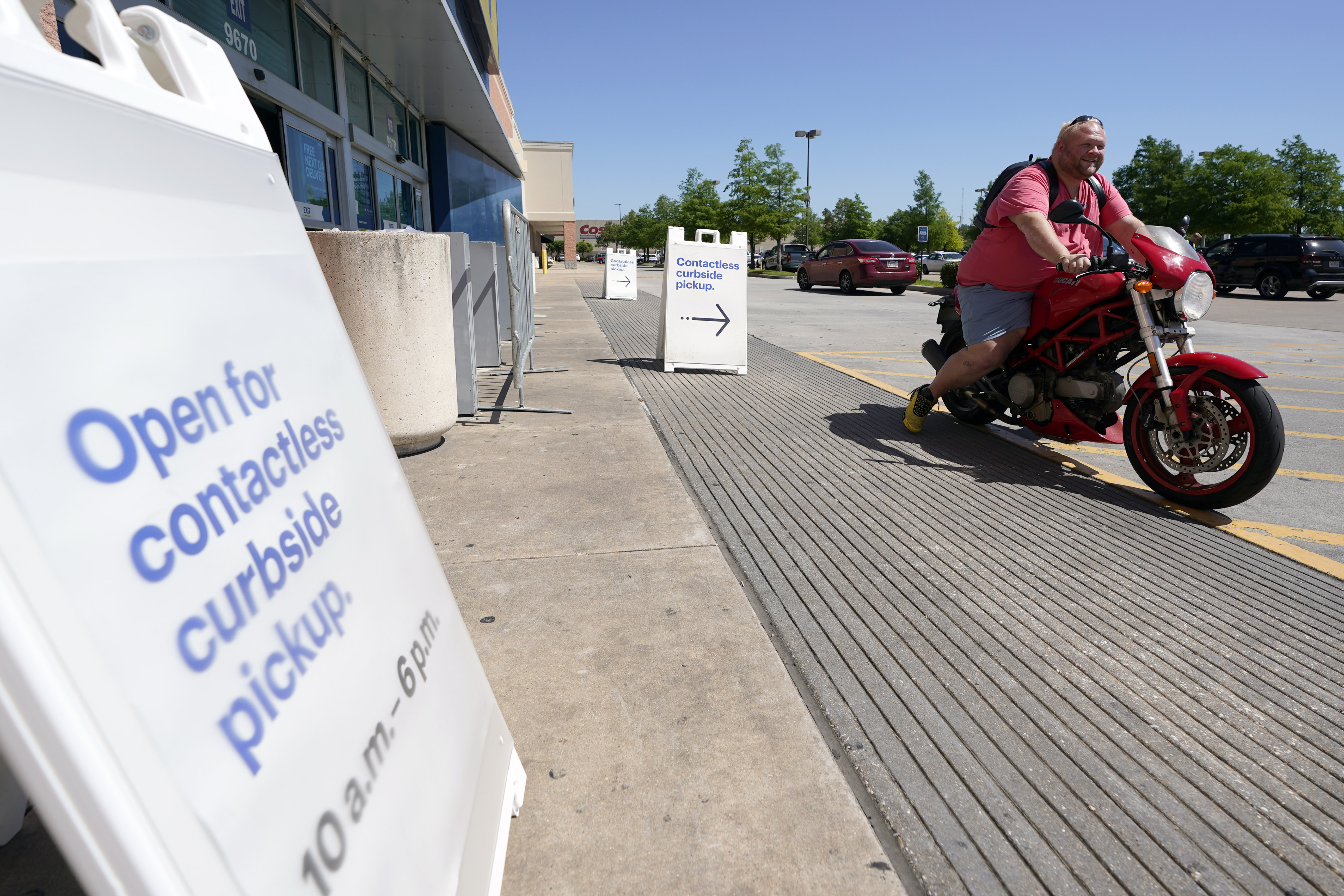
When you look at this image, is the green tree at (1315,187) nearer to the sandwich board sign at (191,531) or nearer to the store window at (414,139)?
the store window at (414,139)

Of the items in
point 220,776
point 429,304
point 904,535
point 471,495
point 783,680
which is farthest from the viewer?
point 429,304

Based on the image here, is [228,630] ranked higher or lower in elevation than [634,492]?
higher

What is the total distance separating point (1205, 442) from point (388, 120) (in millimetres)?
12729

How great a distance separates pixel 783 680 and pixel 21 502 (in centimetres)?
206

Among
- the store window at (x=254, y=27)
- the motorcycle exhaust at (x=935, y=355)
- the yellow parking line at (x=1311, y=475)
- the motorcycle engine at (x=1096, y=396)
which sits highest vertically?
the store window at (x=254, y=27)

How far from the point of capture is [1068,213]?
3936 millimetres

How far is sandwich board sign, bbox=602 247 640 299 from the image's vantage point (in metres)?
19.3

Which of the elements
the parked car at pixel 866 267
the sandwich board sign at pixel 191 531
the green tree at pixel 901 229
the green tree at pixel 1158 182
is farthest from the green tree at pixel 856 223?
the sandwich board sign at pixel 191 531

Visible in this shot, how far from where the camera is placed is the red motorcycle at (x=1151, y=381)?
12.6 ft

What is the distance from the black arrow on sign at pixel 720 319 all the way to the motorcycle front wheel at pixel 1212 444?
14.1 ft

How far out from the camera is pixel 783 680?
8.13ft

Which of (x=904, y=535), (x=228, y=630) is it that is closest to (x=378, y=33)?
(x=904, y=535)

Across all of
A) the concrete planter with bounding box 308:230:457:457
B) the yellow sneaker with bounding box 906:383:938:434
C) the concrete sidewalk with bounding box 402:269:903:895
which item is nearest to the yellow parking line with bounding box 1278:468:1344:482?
the yellow sneaker with bounding box 906:383:938:434

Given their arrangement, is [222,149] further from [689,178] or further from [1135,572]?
[689,178]
